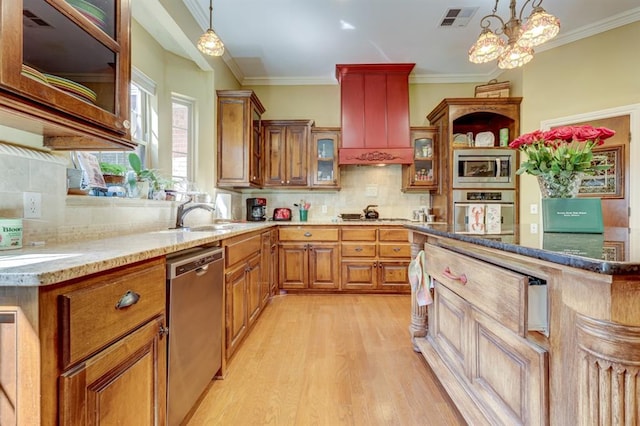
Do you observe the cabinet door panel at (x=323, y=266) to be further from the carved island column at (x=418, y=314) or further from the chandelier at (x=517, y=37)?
the chandelier at (x=517, y=37)

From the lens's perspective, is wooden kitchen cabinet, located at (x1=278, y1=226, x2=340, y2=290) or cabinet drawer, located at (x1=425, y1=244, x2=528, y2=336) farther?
wooden kitchen cabinet, located at (x1=278, y1=226, x2=340, y2=290)

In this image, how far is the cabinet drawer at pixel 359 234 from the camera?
11.8 ft

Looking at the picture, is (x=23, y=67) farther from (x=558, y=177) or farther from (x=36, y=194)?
(x=558, y=177)

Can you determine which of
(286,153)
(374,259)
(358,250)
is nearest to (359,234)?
(358,250)

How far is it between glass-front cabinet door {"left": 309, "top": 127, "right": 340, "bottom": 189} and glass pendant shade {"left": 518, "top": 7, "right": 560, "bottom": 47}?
241 centimetres

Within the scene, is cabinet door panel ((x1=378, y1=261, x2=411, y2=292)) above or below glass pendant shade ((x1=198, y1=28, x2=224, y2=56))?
below

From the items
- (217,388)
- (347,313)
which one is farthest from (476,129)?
(217,388)

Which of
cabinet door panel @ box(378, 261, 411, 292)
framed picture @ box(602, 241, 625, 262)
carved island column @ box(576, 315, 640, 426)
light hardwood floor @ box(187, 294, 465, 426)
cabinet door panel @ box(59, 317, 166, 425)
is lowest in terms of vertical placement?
light hardwood floor @ box(187, 294, 465, 426)

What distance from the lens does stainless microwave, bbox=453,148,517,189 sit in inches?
141

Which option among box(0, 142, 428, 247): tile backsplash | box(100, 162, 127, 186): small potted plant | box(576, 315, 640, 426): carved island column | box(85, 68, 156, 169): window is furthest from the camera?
box(85, 68, 156, 169): window

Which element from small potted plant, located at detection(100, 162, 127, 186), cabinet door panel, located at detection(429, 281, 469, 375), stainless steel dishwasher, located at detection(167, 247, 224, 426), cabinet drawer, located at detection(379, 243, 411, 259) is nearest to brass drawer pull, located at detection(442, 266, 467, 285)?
cabinet door panel, located at detection(429, 281, 469, 375)

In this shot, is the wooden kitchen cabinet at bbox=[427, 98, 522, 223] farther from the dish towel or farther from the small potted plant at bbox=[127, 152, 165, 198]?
the small potted plant at bbox=[127, 152, 165, 198]

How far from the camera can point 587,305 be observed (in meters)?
0.70

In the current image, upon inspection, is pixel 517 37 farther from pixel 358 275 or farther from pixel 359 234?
pixel 358 275
